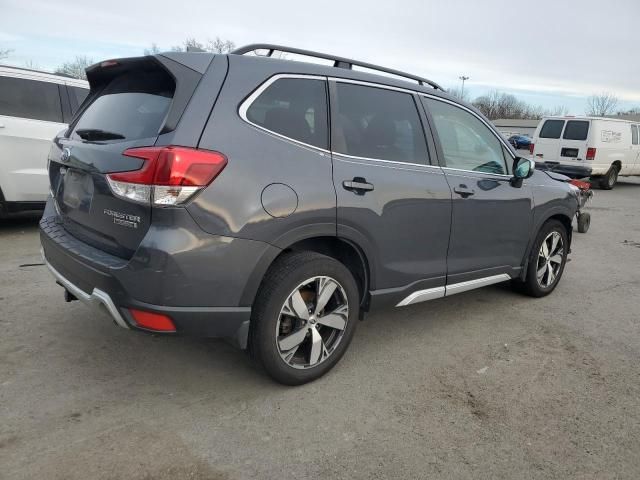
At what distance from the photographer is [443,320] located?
4.34 meters

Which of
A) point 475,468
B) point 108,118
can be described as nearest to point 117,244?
point 108,118

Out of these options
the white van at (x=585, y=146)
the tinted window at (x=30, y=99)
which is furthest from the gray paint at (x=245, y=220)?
the white van at (x=585, y=146)

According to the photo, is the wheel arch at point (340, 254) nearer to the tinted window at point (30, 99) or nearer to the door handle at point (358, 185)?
the door handle at point (358, 185)

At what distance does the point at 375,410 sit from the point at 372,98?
1.95 m

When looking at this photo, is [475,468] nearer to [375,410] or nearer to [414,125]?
[375,410]

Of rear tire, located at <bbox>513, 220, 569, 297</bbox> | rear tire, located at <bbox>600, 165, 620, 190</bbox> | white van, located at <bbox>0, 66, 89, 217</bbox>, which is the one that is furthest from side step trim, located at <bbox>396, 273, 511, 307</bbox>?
rear tire, located at <bbox>600, 165, 620, 190</bbox>

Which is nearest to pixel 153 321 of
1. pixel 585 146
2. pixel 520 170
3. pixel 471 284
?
pixel 471 284

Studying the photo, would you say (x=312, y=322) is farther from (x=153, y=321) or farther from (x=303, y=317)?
(x=153, y=321)

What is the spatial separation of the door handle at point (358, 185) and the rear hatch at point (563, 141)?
13.9 meters

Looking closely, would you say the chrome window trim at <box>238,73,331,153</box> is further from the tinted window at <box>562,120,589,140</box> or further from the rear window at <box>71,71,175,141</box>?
the tinted window at <box>562,120,589,140</box>

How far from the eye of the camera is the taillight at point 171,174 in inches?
95.7

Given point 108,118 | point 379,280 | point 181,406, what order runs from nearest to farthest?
point 181,406 → point 108,118 → point 379,280

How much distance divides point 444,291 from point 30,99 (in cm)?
556

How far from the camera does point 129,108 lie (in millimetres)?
2938
